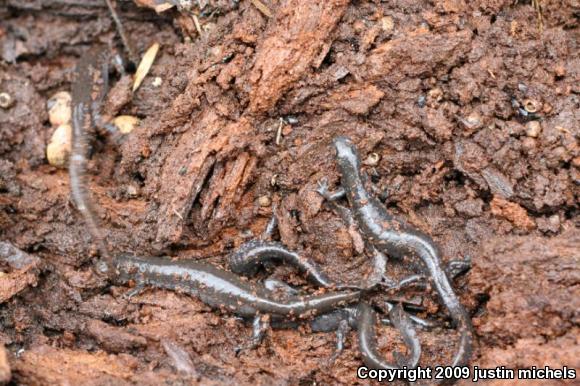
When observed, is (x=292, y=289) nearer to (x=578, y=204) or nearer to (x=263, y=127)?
(x=263, y=127)

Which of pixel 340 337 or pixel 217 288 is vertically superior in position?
pixel 217 288

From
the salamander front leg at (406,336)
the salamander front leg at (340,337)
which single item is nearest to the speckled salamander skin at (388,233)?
the salamander front leg at (406,336)

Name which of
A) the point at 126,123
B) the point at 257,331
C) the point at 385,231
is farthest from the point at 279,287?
the point at 126,123

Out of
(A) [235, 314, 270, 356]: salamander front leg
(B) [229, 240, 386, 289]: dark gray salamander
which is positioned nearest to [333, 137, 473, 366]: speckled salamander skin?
(B) [229, 240, 386, 289]: dark gray salamander

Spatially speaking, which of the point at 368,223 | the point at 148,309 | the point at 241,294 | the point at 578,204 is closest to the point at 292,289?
the point at 241,294

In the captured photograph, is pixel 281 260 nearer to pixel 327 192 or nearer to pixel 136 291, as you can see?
pixel 327 192

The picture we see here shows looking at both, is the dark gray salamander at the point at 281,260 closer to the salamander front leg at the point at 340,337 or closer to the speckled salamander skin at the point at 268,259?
the speckled salamander skin at the point at 268,259

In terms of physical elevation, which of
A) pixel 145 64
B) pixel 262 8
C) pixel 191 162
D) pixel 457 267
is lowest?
pixel 457 267
